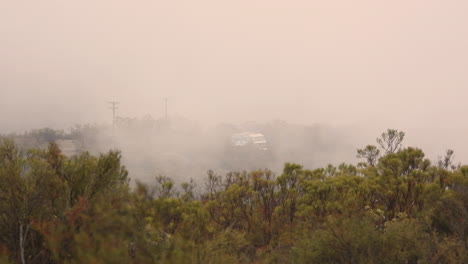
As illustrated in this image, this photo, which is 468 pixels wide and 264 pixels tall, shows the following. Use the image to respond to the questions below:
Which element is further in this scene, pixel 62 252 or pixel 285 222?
pixel 285 222

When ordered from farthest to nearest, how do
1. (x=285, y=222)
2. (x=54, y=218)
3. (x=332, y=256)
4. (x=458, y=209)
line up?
1. (x=285, y=222)
2. (x=458, y=209)
3. (x=332, y=256)
4. (x=54, y=218)

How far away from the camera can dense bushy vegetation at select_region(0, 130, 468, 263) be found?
36.4ft

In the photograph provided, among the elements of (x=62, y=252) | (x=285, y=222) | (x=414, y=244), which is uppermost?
(x=62, y=252)

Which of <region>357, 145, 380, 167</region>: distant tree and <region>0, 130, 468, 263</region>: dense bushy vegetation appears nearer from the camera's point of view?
<region>0, 130, 468, 263</region>: dense bushy vegetation

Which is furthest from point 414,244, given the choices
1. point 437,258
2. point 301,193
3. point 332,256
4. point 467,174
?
point 301,193

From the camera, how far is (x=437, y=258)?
18969mm

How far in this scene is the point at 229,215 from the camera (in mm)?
36375

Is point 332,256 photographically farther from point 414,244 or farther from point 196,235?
point 196,235

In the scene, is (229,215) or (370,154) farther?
(370,154)

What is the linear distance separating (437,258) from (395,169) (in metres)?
13.0

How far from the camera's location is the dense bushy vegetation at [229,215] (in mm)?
11102

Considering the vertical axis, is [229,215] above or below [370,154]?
below

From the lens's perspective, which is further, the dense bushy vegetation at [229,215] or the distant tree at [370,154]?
the distant tree at [370,154]

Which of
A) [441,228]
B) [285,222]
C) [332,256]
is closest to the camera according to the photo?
[332,256]
